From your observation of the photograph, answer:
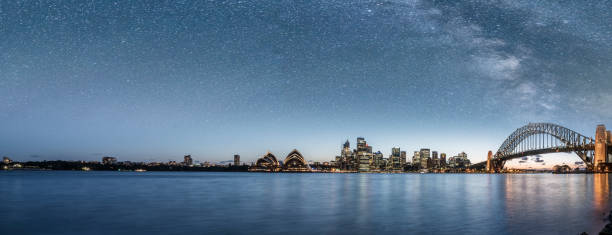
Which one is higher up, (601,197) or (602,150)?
(602,150)

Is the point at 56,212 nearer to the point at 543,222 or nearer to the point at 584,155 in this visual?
the point at 543,222

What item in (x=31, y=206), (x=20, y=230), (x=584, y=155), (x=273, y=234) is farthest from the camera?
(x=584, y=155)

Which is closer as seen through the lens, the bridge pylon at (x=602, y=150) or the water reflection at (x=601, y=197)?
the water reflection at (x=601, y=197)

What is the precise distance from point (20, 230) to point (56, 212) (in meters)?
7.93

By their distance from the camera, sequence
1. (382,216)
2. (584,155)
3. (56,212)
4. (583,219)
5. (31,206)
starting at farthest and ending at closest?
Answer: 1. (584,155)
2. (31,206)
3. (56,212)
4. (382,216)
5. (583,219)

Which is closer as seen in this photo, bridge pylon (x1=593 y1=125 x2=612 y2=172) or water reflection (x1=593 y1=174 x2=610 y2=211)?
water reflection (x1=593 y1=174 x2=610 y2=211)

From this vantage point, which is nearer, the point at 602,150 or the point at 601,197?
the point at 601,197

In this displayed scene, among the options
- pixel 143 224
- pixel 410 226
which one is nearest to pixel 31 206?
pixel 143 224

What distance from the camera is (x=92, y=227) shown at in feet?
A: 67.2

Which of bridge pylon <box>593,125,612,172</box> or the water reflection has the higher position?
bridge pylon <box>593,125,612,172</box>

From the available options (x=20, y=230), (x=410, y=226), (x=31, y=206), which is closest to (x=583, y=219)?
(x=410, y=226)

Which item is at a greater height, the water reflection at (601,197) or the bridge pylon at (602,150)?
the bridge pylon at (602,150)

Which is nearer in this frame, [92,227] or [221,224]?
[92,227]

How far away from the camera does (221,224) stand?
71.7 ft
